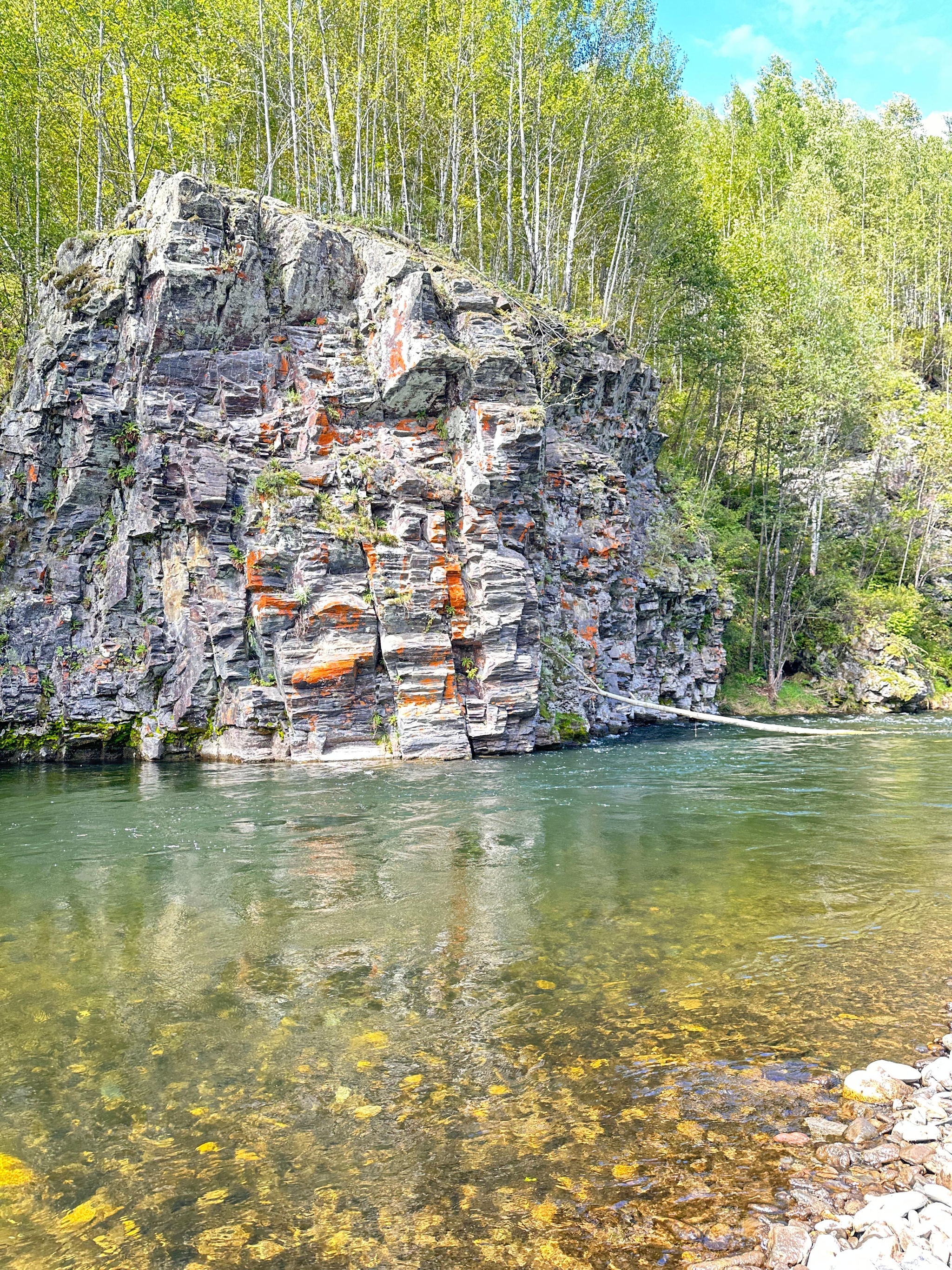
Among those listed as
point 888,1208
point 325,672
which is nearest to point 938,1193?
Result: point 888,1208

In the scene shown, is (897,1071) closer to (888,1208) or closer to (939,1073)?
(939,1073)

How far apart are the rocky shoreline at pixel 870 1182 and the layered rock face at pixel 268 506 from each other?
16090 millimetres

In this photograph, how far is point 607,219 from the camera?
36.3 meters

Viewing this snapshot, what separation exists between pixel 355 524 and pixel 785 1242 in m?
19.2

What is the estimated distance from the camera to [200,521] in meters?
21.6


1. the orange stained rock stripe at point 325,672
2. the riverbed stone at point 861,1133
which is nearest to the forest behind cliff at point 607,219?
the orange stained rock stripe at point 325,672

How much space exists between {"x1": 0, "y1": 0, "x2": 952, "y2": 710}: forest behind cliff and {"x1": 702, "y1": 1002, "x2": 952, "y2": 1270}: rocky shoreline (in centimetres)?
2754

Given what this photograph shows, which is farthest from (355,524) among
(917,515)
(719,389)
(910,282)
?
(910,282)

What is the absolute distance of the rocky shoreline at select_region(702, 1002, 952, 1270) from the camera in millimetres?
3607

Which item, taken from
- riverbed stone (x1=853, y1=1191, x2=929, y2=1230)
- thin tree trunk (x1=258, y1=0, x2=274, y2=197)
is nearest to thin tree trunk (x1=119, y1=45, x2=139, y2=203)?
thin tree trunk (x1=258, y1=0, x2=274, y2=197)

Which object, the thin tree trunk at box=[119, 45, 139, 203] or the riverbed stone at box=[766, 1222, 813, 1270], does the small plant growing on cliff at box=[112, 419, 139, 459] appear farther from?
the riverbed stone at box=[766, 1222, 813, 1270]

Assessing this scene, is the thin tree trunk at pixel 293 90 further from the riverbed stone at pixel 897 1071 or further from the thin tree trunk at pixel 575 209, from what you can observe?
the riverbed stone at pixel 897 1071

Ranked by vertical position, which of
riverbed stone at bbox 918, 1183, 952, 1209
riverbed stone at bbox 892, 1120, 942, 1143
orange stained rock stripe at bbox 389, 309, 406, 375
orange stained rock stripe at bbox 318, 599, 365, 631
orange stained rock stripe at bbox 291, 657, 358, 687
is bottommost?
riverbed stone at bbox 892, 1120, 942, 1143

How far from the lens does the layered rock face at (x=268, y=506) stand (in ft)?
68.5
